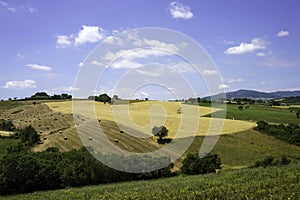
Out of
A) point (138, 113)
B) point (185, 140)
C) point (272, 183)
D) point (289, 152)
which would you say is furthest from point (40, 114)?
point (272, 183)

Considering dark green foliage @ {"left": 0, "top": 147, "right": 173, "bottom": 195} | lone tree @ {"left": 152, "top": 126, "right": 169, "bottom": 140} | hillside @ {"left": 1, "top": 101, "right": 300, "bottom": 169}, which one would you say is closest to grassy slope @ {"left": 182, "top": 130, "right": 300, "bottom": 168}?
hillside @ {"left": 1, "top": 101, "right": 300, "bottom": 169}

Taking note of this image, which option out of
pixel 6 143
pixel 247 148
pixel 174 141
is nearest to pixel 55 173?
pixel 174 141

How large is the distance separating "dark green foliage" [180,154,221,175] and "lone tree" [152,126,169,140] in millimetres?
16593

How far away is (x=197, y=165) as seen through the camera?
5503 centimetres

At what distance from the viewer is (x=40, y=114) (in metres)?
110

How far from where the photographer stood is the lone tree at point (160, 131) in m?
72.5

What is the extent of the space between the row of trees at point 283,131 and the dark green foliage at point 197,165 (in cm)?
3279

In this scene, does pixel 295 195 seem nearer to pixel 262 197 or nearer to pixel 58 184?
pixel 262 197

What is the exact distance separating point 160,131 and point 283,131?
33378 millimetres

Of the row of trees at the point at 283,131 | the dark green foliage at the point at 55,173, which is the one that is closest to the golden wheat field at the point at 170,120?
the row of trees at the point at 283,131

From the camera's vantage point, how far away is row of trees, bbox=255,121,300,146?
80438 mm

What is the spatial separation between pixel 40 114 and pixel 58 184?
66410mm

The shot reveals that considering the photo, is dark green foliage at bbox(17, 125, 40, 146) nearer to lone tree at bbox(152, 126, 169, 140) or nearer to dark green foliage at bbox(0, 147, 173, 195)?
dark green foliage at bbox(0, 147, 173, 195)

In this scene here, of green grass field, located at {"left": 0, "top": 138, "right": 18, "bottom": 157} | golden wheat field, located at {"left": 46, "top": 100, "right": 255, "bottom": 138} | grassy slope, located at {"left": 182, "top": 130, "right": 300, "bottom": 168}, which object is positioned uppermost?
golden wheat field, located at {"left": 46, "top": 100, "right": 255, "bottom": 138}
